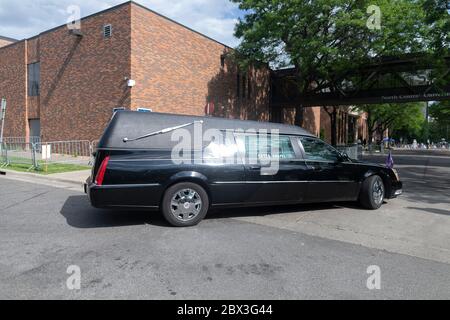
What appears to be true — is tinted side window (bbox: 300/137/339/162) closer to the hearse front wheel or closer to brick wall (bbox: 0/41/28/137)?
the hearse front wheel

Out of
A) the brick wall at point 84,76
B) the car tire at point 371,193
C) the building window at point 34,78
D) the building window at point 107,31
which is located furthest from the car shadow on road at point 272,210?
the building window at point 34,78

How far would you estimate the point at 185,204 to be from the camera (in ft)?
17.6

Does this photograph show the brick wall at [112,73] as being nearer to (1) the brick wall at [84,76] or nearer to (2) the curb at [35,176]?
(1) the brick wall at [84,76]

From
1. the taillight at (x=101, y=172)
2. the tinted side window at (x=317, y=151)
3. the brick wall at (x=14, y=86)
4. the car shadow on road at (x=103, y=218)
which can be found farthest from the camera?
the brick wall at (x=14, y=86)

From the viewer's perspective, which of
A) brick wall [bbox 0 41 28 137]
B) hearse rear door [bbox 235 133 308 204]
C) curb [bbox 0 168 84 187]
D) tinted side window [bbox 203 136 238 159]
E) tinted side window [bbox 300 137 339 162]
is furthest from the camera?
brick wall [bbox 0 41 28 137]

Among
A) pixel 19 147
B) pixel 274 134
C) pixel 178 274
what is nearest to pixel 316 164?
pixel 274 134

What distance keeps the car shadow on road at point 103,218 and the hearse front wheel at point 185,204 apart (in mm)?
293

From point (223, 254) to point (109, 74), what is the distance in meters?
15.1

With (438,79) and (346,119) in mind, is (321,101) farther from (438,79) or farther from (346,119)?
(346,119)

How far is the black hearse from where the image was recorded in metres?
5.11

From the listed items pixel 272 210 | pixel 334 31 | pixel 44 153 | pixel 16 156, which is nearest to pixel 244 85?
pixel 334 31

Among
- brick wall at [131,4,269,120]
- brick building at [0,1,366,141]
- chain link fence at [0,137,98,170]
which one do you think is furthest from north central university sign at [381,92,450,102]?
chain link fence at [0,137,98,170]

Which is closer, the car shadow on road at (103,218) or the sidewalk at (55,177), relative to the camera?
the car shadow on road at (103,218)

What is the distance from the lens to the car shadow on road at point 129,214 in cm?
553
